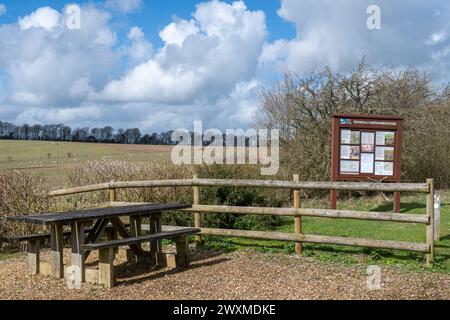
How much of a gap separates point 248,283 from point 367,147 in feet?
24.8

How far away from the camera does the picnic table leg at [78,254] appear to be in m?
7.40

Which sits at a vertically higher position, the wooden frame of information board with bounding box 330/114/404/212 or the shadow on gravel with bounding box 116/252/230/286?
the wooden frame of information board with bounding box 330/114/404/212

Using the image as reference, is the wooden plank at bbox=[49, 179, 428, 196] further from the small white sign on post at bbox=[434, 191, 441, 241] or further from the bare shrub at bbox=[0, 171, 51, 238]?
the small white sign on post at bbox=[434, 191, 441, 241]

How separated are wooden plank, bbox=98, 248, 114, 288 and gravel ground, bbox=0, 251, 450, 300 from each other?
0.11m

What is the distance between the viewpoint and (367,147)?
13875 mm

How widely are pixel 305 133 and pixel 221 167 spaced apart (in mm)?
5877

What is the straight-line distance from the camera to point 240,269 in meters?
8.13

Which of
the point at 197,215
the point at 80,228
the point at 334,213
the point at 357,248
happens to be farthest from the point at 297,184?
the point at 80,228

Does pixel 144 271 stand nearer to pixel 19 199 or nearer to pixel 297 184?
pixel 297 184

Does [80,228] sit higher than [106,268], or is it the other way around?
[80,228]

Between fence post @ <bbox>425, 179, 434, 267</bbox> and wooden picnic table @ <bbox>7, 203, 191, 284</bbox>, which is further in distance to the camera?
fence post @ <bbox>425, 179, 434, 267</bbox>

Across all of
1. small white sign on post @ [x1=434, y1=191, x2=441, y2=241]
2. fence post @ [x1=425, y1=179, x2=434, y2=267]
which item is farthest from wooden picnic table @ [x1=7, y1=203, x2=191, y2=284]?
small white sign on post @ [x1=434, y1=191, x2=441, y2=241]

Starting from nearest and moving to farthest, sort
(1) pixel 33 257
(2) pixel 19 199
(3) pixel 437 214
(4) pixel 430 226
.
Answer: (4) pixel 430 226, (1) pixel 33 257, (3) pixel 437 214, (2) pixel 19 199

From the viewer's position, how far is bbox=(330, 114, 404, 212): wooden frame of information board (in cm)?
1371
